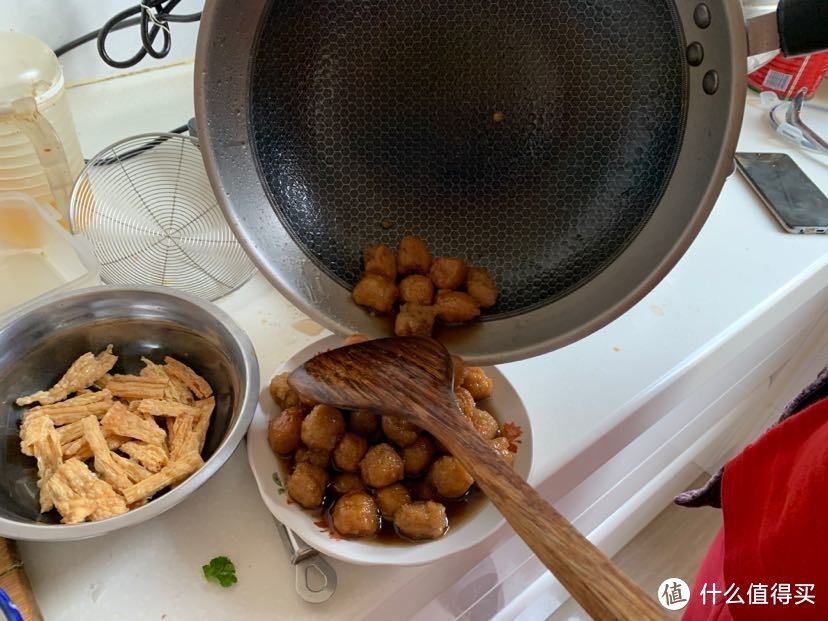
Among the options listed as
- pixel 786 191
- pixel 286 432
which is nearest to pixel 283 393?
pixel 286 432

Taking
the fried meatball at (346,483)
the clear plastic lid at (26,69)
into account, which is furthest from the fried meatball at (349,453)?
the clear plastic lid at (26,69)

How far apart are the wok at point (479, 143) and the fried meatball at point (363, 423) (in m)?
0.08

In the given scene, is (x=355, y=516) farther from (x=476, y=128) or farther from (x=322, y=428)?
(x=476, y=128)

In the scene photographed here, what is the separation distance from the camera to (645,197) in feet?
1.76

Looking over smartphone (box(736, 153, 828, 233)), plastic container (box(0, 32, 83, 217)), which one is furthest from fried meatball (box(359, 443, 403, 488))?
smartphone (box(736, 153, 828, 233))

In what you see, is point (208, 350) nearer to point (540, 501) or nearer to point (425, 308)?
point (425, 308)

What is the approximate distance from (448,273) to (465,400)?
12cm

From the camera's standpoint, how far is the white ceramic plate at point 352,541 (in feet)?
1.63

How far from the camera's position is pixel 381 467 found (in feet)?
1.83

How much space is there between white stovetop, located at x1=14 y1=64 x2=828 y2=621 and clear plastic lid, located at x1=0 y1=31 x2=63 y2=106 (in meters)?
0.16

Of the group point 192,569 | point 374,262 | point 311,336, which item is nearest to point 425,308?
point 374,262

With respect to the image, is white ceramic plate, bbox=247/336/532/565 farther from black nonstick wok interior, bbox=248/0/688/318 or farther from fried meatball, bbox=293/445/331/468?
black nonstick wok interior, bbox=248/0/688/318

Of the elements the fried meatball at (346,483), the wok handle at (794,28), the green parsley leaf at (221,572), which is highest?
the wok handle at (794,28)

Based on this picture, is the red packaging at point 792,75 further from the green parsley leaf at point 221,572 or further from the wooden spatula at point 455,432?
the green parsley leaf at point 221,572
